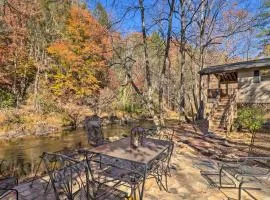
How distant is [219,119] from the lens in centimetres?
1089

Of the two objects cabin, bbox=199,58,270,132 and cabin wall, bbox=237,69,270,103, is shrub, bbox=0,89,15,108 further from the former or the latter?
cabin wall, bbox=237,69,270,103

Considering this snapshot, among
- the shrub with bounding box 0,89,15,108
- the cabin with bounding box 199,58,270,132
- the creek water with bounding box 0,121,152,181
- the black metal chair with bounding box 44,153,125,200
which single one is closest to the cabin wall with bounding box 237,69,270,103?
the cabin with bounding box 199,58,270,132

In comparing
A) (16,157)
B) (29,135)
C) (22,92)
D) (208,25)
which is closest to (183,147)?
(16,157)

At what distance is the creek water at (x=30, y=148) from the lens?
698cm

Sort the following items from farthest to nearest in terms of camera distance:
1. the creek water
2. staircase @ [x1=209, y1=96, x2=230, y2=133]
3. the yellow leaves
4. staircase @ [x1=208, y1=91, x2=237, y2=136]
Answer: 1. the yellow leaves
2. staircase @ [x1=209, y1=96, x2=230, y2=133]
3. staircase @ [x1=208, y1=91, x2=237, y2=136]
4. the creek water

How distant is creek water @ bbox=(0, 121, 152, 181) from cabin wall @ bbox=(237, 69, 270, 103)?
7985 millimetres

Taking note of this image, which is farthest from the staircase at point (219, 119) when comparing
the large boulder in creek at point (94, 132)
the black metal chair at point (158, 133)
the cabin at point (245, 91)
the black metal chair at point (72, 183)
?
the black metal chair at point (72, 183)

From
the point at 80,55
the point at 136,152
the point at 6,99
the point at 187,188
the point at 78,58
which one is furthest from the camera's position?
the point at 80,55

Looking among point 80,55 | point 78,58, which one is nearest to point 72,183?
point 78,58

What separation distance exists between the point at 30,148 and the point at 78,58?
31.3 ft

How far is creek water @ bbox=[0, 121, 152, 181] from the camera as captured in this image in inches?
275

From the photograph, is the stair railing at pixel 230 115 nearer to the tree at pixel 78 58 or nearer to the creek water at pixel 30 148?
the creek water at pixel 30 148

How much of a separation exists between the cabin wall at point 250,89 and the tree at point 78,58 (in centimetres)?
977

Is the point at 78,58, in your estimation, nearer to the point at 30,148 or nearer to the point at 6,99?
the point at 6,99
